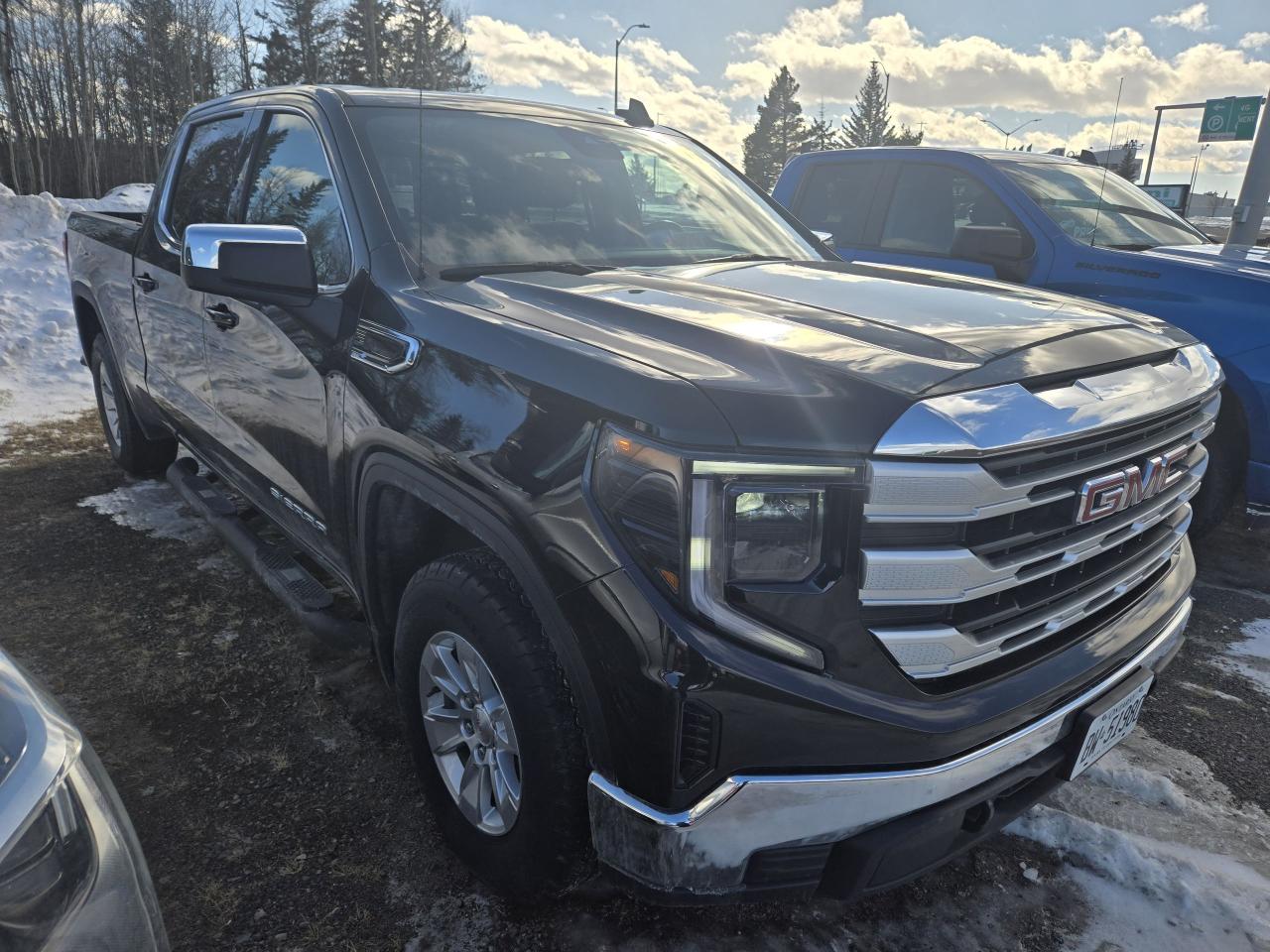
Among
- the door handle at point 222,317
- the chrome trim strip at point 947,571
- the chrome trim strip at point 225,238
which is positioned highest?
the chrome trim strip at point 225,238

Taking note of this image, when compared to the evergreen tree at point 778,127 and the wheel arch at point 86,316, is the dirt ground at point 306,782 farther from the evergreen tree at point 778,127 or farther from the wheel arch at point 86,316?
the evergreen tree at point 778,127

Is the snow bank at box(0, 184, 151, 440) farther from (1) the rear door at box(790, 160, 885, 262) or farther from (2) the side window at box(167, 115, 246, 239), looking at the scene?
(1) the rear door at box(790, 160, 885, 262)

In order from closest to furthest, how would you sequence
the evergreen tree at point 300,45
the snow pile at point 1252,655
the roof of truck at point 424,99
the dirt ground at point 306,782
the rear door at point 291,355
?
the dirt ground at point 306,782
the rear door at point 291,355
the roof of truck at point 424,99
the snow pile at point 1252,655
the evergreen tree at point 300,45

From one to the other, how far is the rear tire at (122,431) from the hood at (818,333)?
11.6 ft

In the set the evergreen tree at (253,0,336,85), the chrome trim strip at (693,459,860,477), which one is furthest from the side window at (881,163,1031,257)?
the evergreen tree at (253,0,336,85)

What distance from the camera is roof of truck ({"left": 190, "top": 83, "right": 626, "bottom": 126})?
2.80m

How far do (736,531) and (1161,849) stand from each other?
182cm

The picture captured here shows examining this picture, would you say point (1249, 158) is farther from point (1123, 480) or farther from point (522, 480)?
point (522, 480)

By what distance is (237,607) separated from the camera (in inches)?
146

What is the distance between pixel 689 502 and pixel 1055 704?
0.93 meters

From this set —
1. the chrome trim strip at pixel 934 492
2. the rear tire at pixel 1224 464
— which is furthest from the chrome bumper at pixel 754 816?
the rear tire at pixel 1224 464

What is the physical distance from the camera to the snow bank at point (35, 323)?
706 cm

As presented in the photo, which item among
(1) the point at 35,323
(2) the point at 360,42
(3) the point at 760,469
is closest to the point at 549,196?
(3) the point at 760,469

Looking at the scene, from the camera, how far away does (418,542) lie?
2303 millimetres
